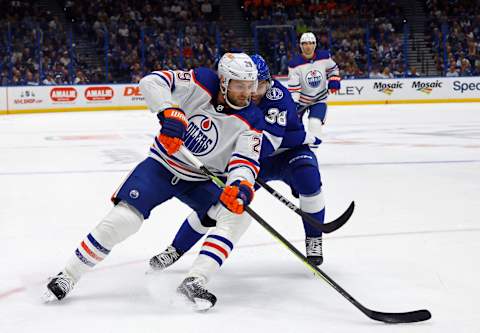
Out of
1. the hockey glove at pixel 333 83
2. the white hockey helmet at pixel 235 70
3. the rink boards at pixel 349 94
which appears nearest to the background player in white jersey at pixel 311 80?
the hockey glove at pixel 333 83

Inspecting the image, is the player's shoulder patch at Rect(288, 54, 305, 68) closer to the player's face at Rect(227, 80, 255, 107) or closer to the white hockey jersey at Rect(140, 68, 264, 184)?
the white hockey jersey at Rect(140, 68, 264, 184)

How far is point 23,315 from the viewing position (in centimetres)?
259

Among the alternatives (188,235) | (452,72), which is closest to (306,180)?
(188,235)

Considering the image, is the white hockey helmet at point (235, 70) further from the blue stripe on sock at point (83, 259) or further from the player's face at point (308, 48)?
the player's face at point (308, 48)

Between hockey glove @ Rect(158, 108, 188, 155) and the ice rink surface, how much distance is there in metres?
0.59

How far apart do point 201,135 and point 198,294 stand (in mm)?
629

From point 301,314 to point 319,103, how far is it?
4826 millimetres

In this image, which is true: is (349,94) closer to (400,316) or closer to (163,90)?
(163,90)

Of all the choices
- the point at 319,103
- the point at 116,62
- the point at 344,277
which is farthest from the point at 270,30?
the point at 344,277

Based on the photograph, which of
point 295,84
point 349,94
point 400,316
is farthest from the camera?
point 349,94

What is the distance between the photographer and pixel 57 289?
8.91ft

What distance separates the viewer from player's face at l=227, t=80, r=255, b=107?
2.72 m

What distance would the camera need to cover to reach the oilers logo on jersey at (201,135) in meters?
2.86

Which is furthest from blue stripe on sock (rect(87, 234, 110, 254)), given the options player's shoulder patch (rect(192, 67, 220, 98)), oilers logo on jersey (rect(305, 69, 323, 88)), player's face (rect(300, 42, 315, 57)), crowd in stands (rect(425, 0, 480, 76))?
crowd in stands (rect(425, 0, 480, 76))
